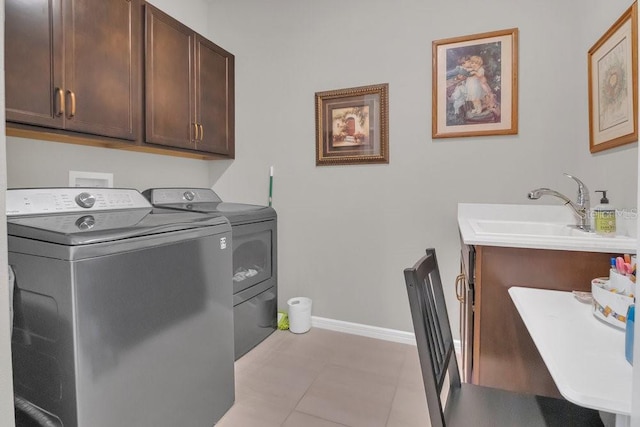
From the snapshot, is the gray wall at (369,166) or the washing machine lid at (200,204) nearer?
the gray wall at (369,166)

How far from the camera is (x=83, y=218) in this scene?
1258 millimetres

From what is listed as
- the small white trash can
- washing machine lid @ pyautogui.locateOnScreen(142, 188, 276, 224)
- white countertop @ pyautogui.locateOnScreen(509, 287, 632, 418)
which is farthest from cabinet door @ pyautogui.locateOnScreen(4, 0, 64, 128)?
white countertop @ pyautogui.locateOnScreen(509, 287, 632, 418)

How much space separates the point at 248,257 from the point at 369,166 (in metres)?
1.10

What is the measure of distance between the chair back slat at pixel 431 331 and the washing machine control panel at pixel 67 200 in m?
1.47

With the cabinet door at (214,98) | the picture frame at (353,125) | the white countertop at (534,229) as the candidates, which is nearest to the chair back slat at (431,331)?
the white countertop at (534,229)

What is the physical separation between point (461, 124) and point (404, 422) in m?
1.78

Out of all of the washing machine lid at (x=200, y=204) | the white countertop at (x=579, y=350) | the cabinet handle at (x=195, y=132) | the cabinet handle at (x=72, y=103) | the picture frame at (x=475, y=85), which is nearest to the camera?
the white countertop at (x=579, y=350)

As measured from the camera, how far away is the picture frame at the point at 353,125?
93.1 inches

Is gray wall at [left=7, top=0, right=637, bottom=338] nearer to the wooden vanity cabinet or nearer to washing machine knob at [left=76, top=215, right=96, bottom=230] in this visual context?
the wooden vanity cabinet

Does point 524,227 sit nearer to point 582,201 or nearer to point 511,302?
point 582,201

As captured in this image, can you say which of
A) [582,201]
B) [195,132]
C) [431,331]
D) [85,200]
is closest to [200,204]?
[195,132]

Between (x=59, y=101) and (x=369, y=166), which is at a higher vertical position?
(x=59, y=101)

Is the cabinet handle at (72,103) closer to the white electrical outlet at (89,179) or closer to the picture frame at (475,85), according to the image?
the white electrical outlet at (89,179)

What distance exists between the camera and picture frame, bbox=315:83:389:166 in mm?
2365
